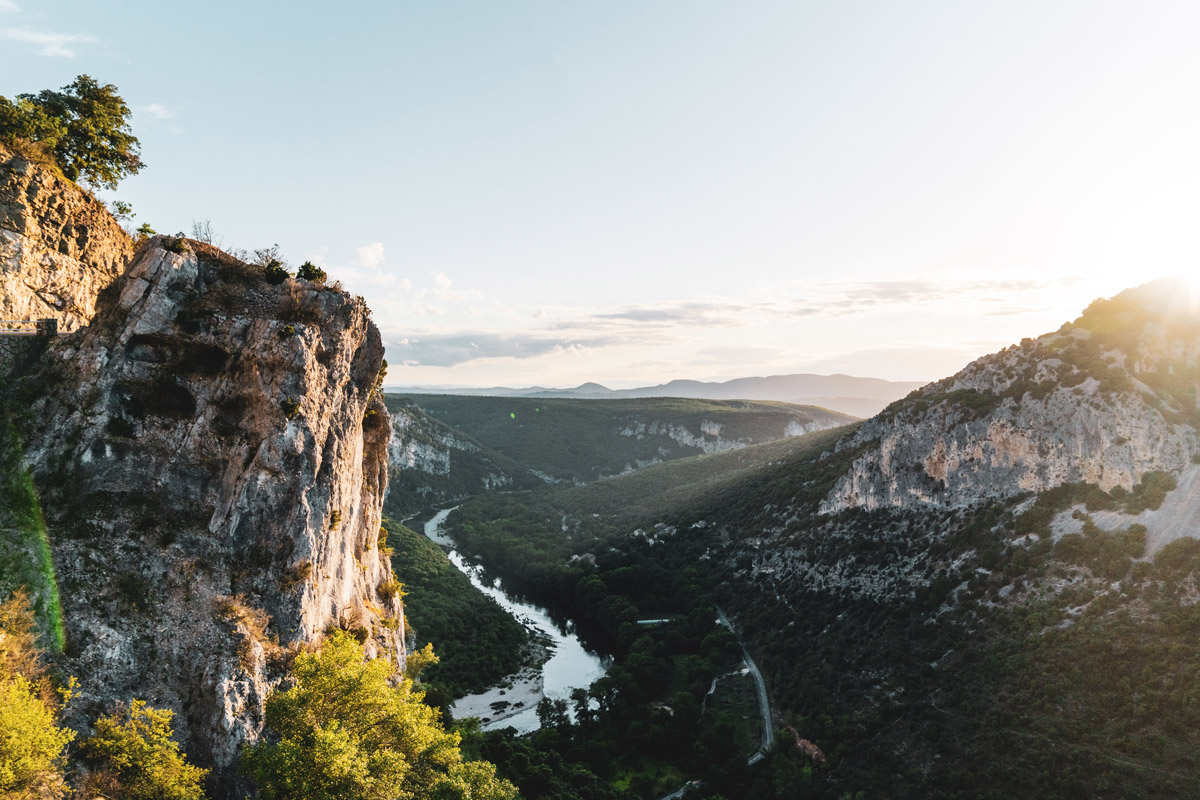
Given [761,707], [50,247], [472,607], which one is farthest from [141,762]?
[472,607]

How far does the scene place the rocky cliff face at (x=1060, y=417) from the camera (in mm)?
54094

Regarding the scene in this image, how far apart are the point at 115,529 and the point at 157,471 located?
10.6 ft

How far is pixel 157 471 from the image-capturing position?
2839 cm

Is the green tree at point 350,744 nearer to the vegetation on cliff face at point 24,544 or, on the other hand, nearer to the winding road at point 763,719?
the vegetation on cliff face at point 24,544

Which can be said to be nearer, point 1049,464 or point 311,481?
point 311,481

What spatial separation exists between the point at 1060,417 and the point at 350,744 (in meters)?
70.1

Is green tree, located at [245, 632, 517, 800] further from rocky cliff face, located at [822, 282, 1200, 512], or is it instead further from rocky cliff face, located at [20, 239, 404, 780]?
rocky cliff face, located at [822, 282, 1200, 512]

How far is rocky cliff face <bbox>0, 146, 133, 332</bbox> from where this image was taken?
1120 inches

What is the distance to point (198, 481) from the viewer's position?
2908cm

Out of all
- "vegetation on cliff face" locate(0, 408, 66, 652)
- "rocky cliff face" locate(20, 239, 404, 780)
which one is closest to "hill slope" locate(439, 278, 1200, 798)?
"rocky cliff face" locate(20, 239, 404, 780)

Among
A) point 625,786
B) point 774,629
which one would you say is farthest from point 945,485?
point 625,786

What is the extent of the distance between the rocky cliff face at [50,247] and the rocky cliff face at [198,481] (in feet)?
6.61

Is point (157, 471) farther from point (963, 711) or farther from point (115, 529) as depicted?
point (963, 711)

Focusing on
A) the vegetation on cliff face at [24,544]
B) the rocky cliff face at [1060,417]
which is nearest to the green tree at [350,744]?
the vegetation on cliff face at [24,544]
